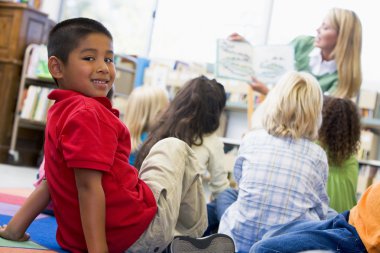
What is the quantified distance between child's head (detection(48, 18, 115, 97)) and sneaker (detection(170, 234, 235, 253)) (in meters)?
0.46

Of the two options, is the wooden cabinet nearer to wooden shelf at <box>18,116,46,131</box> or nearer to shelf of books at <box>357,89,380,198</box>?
wooden shelf at <box>18,116,46,131</box>

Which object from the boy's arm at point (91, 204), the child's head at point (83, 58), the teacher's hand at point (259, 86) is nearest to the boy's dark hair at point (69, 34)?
the child's head at point (83, 58)

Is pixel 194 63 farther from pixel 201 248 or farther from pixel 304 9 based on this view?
pixel 201 248

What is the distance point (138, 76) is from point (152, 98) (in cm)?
259

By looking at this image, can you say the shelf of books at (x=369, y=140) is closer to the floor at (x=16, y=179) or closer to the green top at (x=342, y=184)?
the green top at (x=342, y=184)

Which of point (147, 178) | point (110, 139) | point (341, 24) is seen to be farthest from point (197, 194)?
point (341, 24)

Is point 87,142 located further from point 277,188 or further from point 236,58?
point 236,58

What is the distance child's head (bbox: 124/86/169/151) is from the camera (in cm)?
302

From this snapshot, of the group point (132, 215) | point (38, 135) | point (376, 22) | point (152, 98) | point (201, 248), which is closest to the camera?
point (132, 215)

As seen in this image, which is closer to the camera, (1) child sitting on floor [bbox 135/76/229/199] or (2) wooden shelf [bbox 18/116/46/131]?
(1) child sitting on floor [bbox 135/76/229/199]

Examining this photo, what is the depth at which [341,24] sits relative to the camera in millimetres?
3258

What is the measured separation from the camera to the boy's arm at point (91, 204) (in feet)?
4.41

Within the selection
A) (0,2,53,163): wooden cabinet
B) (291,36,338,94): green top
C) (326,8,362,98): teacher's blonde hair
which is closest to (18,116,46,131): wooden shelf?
(0,2,53,163): wooden cabinet

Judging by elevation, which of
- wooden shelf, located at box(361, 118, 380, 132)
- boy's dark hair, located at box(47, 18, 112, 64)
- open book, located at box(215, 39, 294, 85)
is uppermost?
open book, located at box(215, 39, 294, 85)
